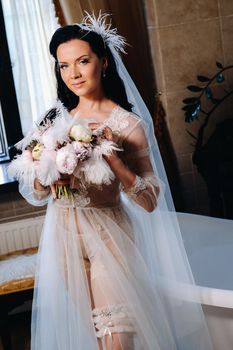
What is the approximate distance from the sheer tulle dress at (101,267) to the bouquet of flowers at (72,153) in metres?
0.08

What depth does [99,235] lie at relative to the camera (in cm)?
166

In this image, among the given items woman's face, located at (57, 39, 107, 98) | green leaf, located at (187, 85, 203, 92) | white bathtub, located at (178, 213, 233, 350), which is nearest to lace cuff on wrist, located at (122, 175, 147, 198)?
woman's face, located at (57, 39, 107, 98)

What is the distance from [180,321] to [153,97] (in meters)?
1.89

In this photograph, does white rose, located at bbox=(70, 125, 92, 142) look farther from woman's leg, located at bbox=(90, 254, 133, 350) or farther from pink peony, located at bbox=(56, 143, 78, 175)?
woman's leg, located at bbox=(90, 254, 133, 350)

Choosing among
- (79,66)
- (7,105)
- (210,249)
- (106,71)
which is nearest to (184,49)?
(7,105)

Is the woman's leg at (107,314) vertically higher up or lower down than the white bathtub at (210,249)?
higher up

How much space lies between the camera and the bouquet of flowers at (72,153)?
4.82 ft

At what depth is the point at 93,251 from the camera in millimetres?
1644

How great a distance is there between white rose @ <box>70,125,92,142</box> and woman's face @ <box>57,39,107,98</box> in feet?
0.83

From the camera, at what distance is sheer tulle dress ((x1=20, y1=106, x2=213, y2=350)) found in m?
1.60

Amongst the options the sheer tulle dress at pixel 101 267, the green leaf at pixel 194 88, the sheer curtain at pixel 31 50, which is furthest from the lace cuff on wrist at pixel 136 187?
the green leaf at pixel 194 88

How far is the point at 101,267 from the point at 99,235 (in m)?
0.11

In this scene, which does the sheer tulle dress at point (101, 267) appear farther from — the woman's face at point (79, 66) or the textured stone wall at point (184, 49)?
the textured stone wall at point (184, 49)

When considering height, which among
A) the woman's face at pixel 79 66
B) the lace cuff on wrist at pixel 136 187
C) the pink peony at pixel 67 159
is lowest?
the lace cuff on wrist at pixel 136 187
